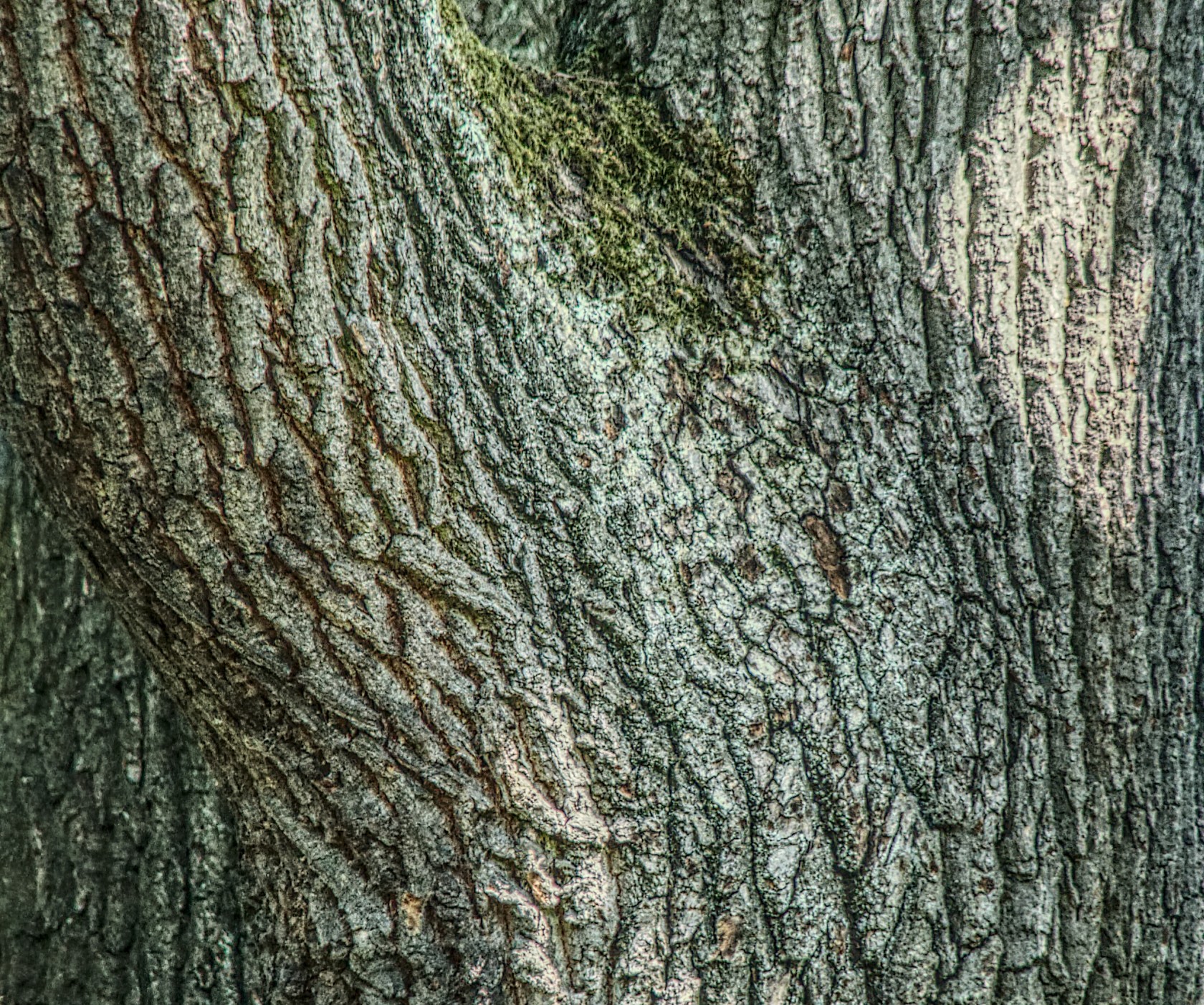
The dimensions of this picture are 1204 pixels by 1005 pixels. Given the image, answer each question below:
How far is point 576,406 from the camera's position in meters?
1.36

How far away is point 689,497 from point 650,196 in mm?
489

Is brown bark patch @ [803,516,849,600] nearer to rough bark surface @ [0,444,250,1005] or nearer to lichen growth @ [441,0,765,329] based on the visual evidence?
lichen growth @ [441,0,765,329]

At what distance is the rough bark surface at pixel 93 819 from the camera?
174 centimetres

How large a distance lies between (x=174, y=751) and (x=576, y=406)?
1098 mm

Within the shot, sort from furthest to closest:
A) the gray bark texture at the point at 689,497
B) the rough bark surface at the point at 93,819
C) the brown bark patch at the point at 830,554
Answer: the rough bark surface at the point at 93,819 → the brown bark patch at the point at 830,554 → the gray bark texture at the point at 689,497

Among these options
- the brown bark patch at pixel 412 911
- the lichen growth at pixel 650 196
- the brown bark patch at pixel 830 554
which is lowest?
the brown bark patch at pixel 412 911

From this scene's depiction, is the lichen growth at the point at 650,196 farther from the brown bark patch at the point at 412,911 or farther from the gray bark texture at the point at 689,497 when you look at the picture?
the brown bark patch at the point at 412,911

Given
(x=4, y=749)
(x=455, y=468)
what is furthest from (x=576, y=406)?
(x=4, y=749)

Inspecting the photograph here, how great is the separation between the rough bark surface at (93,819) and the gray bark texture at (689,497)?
324mm

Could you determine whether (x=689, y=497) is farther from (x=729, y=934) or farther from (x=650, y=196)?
(x=729, y=934)

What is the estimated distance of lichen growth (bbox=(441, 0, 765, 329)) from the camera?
143cm

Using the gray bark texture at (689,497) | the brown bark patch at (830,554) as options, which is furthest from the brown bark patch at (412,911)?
the brown bark patch at (830,554)

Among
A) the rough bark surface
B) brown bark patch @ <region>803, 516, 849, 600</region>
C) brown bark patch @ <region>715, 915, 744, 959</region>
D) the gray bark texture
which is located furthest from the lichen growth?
the rough bark surface

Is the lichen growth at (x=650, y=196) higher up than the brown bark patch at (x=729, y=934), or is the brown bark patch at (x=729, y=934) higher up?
the lichen growth at (x=650, y=196)
